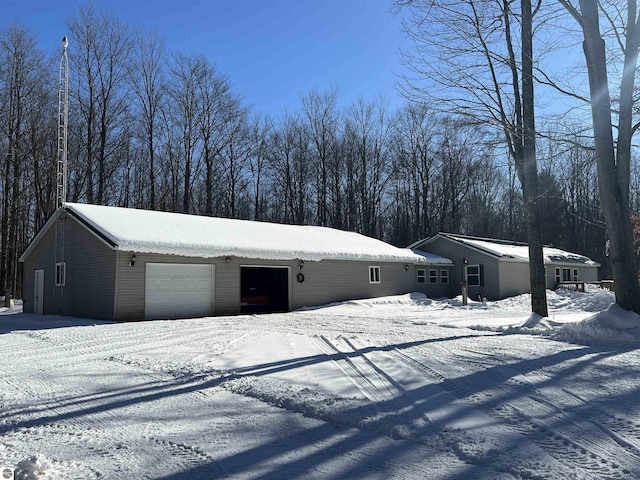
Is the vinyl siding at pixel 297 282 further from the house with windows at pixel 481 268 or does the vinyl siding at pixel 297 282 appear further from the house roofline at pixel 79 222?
the house with windows at pixel 481 268

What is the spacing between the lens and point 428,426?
13.7 feet

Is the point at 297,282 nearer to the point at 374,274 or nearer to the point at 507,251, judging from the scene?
the point at 374,274

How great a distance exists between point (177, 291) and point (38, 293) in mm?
6989

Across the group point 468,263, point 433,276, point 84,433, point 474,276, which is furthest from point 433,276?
point 84,433

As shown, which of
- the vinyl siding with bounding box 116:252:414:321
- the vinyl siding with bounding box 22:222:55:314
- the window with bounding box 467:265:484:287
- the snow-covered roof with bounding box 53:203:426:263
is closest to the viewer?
the vinyl siding with bounding box 116:252:414:321

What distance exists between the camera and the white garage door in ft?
49.3

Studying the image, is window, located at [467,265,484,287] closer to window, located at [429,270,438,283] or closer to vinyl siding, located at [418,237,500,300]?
vinyl siding, located at [418,237,500,300]

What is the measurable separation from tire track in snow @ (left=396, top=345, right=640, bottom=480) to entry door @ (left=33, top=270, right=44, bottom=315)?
54.6 ft

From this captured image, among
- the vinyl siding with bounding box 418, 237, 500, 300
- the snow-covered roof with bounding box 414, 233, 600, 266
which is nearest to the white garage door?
the snow-covered roof with bounding box 414, 233, 600, 266

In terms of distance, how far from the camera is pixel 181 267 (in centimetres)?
1567

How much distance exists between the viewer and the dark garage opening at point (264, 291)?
1958 centimetres

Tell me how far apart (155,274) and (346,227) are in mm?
26129

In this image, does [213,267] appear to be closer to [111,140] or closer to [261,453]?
[261,453]

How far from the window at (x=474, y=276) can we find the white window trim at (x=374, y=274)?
20.1ft
